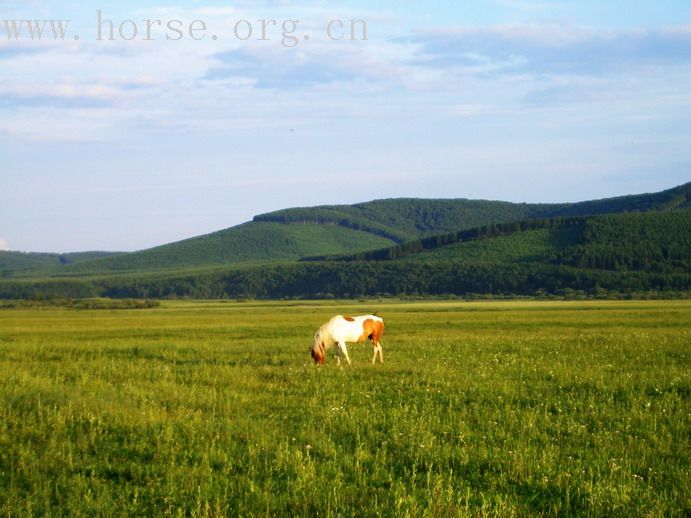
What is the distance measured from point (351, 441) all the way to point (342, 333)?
11003 mm

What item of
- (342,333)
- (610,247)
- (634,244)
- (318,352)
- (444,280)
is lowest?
(444,280)

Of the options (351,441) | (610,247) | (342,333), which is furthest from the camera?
(610,247)

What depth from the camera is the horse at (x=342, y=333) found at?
22500 mm

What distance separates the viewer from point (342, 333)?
23.0 metres

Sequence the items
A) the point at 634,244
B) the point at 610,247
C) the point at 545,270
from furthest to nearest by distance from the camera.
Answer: the point at 634,244, the point at 610,247, the point at 545,270

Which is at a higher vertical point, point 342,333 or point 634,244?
point 634,244

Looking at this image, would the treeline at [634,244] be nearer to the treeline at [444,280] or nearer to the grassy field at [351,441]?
the treeline at [444,280]

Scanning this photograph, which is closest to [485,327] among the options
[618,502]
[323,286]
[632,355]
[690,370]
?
[632,355]

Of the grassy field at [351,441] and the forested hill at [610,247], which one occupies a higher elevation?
the forested hill at [610,247]

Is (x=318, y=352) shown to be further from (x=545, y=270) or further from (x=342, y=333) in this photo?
(x=545, y=270)

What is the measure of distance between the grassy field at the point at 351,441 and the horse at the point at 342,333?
1.80 meters

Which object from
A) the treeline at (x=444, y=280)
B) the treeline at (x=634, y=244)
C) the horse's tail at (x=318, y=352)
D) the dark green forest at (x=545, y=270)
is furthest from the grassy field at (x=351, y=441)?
the treeline at (x=634, y=244)

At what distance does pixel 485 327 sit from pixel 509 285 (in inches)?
4258

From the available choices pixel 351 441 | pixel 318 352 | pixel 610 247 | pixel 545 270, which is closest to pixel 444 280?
pixel 545 270
